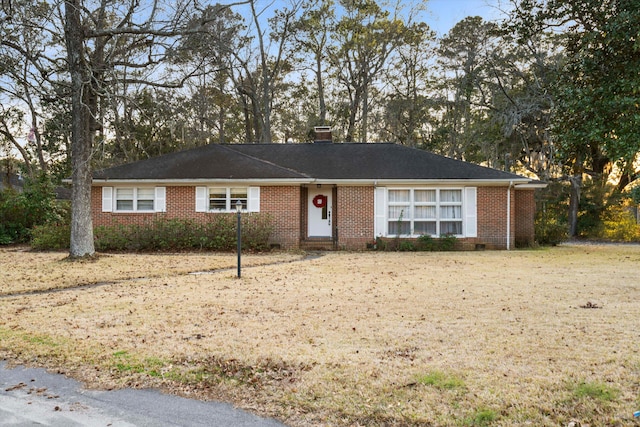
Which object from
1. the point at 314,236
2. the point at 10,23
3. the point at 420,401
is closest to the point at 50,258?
the point at 10,23

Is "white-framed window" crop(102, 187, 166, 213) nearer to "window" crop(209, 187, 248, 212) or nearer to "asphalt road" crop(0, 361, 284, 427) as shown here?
"window" crop(209, 187, 248, 212)

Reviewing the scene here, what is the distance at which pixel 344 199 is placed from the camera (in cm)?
1869

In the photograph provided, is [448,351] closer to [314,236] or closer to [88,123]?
[88,123]

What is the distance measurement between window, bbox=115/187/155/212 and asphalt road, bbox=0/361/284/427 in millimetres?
15028

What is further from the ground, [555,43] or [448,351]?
[555,43]

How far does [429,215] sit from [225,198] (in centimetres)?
736

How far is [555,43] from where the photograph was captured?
76.5ft

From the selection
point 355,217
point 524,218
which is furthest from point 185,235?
point 524,218

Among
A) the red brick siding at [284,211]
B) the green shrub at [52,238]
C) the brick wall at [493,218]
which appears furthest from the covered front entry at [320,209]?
the green shrub at [52,238]

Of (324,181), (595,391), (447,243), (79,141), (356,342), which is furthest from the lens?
(324,181)

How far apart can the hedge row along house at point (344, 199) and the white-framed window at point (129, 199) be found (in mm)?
35

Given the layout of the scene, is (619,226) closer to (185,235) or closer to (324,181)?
(324,181)

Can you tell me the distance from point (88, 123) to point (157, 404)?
12.3 metres

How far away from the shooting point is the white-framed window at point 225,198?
18516mm
